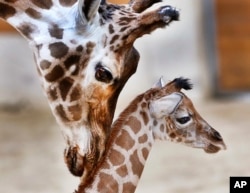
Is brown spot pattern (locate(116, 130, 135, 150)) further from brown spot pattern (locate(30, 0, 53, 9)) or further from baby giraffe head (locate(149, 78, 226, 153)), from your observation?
brown spot pattern (locate(30, 0, 53, 9))

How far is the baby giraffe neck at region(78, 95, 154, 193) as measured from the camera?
2.72ft

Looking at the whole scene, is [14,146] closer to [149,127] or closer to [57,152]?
[57,152]

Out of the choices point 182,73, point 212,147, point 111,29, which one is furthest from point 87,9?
point 182,73

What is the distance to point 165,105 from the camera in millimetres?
854

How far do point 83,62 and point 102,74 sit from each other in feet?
0.10

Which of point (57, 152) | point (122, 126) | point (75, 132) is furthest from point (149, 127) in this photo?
point (57, 152)

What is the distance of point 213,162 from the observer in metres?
2.76

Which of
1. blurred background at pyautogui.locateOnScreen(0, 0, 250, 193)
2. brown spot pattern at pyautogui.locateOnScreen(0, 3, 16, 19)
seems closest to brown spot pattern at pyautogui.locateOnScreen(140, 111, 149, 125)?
brown spot pattern at pyautogui.locateOnScreen(0, 3, 16, 19)

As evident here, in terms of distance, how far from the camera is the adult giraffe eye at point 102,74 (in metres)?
0.75

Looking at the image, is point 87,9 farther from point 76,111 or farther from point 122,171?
point 122,171

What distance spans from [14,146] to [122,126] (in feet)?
7.58

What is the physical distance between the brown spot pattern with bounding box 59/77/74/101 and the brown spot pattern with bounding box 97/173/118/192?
12 cm

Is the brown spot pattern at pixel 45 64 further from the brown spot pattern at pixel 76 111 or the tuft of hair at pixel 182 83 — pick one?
the tuft of hair at pixel 182 83

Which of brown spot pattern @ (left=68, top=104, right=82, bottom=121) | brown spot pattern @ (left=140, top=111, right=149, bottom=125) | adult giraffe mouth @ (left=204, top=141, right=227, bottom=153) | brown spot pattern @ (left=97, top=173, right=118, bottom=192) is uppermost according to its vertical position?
brown spot pattern @ (left=140, top=111, right=149, bottom=125)
